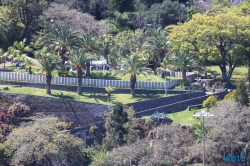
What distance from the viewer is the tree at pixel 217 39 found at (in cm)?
9694

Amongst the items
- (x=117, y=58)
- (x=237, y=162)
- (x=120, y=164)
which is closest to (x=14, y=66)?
(x=117, y=58)

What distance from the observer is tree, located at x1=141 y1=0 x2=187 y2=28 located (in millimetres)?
120875

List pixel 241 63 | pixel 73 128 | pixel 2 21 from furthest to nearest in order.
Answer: pixel 2 21 → pixel 241 63 → pixel 73 128

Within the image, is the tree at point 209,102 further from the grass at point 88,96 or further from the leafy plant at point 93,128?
the leafy plant at point 93,128

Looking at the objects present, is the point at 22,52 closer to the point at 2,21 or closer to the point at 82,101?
the point at 2,21

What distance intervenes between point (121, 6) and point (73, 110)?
46.5 m

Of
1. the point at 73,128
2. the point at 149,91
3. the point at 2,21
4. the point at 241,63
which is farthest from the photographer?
the point at 2,21

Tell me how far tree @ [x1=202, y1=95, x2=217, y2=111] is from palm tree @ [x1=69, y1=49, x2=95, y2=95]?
545 inches

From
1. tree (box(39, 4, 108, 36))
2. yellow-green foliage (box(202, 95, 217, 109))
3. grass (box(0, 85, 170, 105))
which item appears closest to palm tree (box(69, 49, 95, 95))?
grass (box(0, 85, 170, 105))

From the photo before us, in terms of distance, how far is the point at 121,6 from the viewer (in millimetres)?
129625

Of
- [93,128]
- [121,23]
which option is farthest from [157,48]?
[121,23]

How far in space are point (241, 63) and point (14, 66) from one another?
28864 millimetres

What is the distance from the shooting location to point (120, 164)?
77.4 meters

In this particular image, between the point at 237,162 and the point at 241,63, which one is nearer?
the point at 237,162
